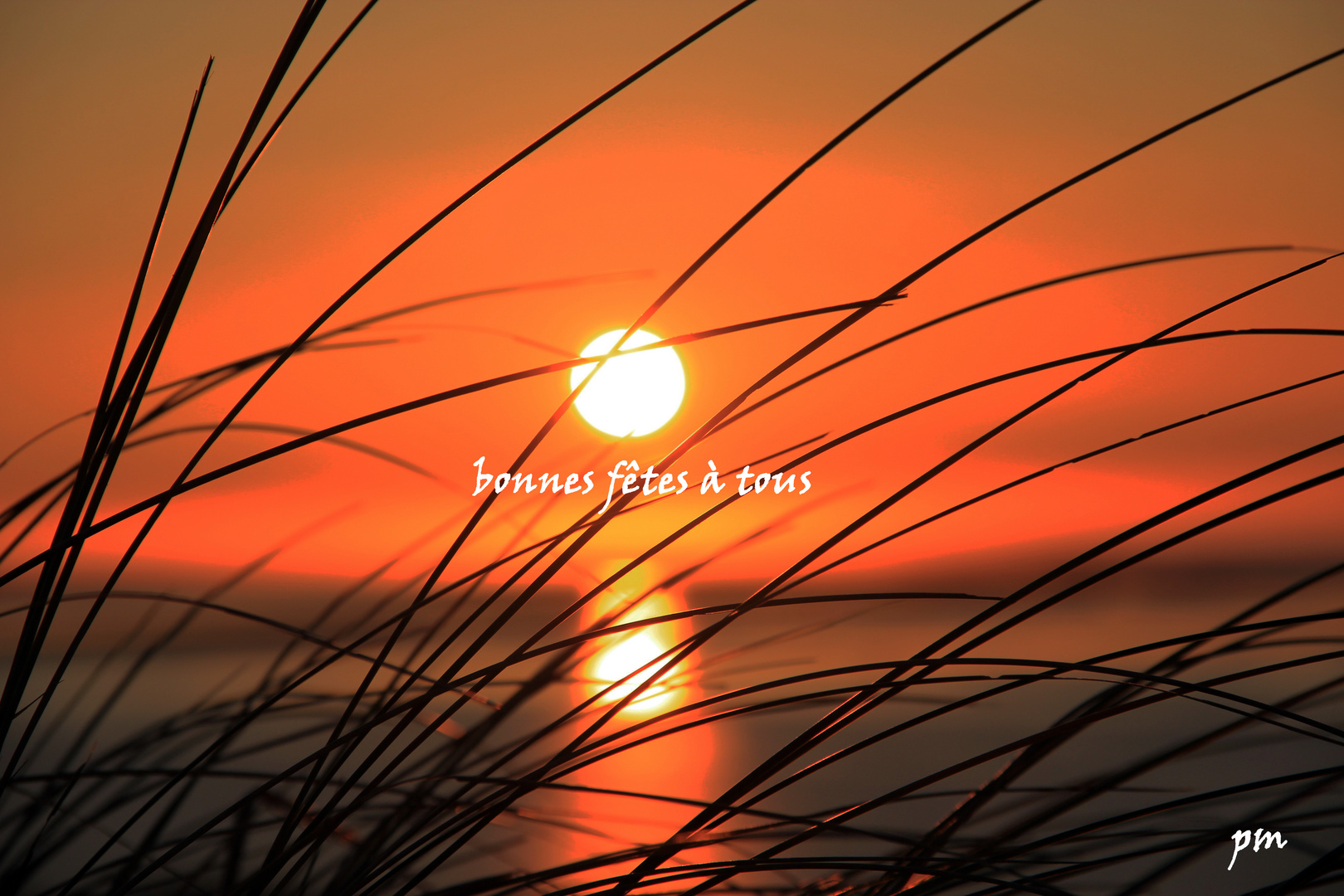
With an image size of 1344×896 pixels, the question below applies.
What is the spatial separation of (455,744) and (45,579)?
8.5 inches

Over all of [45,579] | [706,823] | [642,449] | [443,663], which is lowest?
[706,823]

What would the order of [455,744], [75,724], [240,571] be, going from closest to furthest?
[455,744], [240,571], [75,724]

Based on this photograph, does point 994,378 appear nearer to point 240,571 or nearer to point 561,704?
point 240,571

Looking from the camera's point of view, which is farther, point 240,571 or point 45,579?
point 240,571

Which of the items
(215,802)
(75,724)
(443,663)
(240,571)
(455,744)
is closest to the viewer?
(455,744)

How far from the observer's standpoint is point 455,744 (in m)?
0.49

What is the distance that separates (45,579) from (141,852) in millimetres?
177

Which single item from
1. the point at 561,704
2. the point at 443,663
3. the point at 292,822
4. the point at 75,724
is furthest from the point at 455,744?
the point at 75,724

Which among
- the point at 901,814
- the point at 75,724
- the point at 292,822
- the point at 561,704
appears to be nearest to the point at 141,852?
the point at 292,822

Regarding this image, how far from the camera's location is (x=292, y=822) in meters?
0.39

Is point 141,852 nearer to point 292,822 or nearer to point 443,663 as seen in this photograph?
point 292,822

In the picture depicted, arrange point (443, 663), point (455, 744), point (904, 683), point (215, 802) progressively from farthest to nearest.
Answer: point (443, 663) < point (215, 802) < point (455, 744) < point (904, 683)

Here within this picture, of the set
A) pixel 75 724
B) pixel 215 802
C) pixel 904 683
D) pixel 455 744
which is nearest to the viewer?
pixel 904 683

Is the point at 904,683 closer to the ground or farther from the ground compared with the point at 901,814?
closer to the ground
